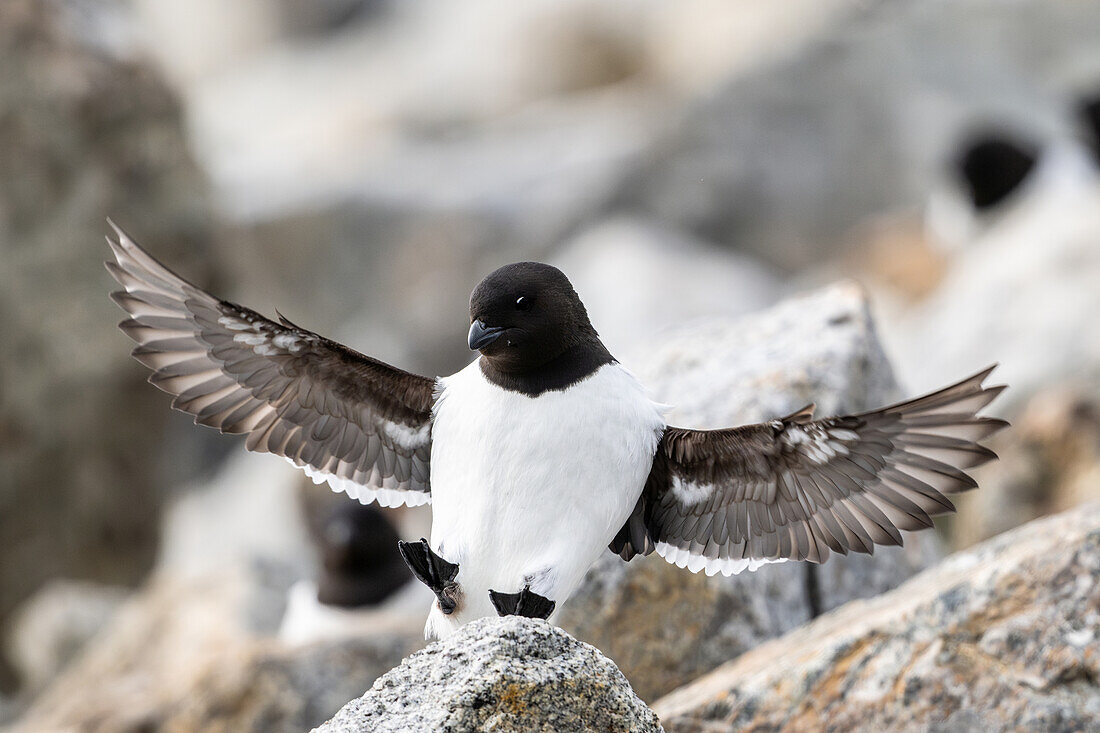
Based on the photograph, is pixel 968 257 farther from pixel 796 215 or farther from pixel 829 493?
pixel 829 493

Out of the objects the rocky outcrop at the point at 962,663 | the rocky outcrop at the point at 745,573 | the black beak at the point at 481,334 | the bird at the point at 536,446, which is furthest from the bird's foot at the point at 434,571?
the rocky outcrop at the point at 745,573

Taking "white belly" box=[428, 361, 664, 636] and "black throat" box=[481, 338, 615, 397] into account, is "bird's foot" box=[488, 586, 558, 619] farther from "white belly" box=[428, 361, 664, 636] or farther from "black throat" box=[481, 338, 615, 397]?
"black throat" box=[481, 338, 615, 397]

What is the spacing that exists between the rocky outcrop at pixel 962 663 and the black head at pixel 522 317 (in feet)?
4.51

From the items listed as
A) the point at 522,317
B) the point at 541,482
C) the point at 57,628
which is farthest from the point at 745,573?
the point at 57,628

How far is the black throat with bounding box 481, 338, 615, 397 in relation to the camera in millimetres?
4289

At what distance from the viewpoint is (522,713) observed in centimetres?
334

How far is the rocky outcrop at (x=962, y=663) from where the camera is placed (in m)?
4.20

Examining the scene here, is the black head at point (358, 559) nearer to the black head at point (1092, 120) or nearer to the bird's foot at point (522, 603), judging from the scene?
the bird's foot at point (522, 603)

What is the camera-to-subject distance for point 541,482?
167 inches

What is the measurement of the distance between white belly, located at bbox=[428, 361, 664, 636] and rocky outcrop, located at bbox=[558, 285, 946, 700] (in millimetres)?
1239

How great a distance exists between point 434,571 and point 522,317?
855 millimetres

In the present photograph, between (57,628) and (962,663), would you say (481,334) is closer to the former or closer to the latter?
(962,663)

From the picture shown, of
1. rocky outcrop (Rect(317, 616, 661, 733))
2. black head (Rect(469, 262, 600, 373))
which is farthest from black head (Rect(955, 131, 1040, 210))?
rocky outcrop (Rect(317, 616, 661, 733))

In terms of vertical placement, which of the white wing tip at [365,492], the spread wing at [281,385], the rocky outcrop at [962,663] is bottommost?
the rocky outcrop at [962,663]
